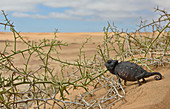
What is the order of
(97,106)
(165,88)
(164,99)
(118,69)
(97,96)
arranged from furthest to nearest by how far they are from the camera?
(97,96)
(118,69)
(97,106)
(165,88)
(164,99)

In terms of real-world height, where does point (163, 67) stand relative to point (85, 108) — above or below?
above

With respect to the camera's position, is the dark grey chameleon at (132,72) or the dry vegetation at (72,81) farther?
the dark grey chameleon at (132,72)

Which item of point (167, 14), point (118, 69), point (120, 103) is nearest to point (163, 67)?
point (167, 14)

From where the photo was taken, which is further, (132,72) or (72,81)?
(72,81)

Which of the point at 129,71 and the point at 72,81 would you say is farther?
the point at 72,81

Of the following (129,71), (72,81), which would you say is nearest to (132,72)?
(129,71)

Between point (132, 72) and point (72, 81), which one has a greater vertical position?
point (132, 72)

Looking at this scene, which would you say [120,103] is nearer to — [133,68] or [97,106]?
[97,106]

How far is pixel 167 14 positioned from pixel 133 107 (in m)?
1.28

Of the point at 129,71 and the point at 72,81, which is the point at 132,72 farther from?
the point at 72,81

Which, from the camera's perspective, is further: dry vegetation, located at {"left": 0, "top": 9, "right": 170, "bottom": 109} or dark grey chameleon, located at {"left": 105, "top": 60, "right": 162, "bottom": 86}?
dark grey chameleon, located at {"left": 105, "top": 60, "right": 162, "bottom": 86}

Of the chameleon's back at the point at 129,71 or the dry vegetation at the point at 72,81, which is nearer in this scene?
the dry vegetation at the point at 72,81

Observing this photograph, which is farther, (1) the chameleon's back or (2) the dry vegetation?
(1) the chameleon's back

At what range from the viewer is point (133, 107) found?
1693 millimetres
